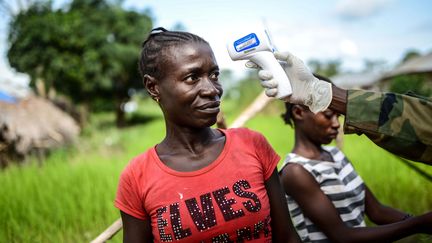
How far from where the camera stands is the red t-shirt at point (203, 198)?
1231 millimetres

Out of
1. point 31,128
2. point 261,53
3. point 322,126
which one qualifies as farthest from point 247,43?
point 31,128

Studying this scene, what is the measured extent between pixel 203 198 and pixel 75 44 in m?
16.7

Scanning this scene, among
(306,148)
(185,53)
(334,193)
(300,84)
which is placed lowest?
(334,193)

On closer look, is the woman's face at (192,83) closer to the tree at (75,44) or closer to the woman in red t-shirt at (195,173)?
the woman in red t-shirt at (195,173)

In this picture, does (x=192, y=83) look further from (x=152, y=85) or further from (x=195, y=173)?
(x=195, y=173)

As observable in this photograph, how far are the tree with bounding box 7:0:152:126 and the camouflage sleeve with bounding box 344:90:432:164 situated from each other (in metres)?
16.5

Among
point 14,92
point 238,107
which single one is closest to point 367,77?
point 238,107

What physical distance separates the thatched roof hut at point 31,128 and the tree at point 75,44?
24.1ft

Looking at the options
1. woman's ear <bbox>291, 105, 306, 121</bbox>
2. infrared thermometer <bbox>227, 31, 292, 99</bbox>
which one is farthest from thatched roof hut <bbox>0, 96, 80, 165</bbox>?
infrared thermometer <bbox>227, 31, 292, 99</bbox>

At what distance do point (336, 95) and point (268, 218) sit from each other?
0.47 m

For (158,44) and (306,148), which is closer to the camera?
(158,44)

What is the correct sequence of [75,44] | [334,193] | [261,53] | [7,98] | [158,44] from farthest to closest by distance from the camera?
1. [75,44]
2. [7,98]
3. [334,193]
4. [158,44]
5. [261,53]

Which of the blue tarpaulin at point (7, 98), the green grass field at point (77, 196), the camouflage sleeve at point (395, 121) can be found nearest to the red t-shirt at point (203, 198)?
the camouflage sleeve at point (395, 121)

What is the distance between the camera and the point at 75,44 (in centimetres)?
1645
